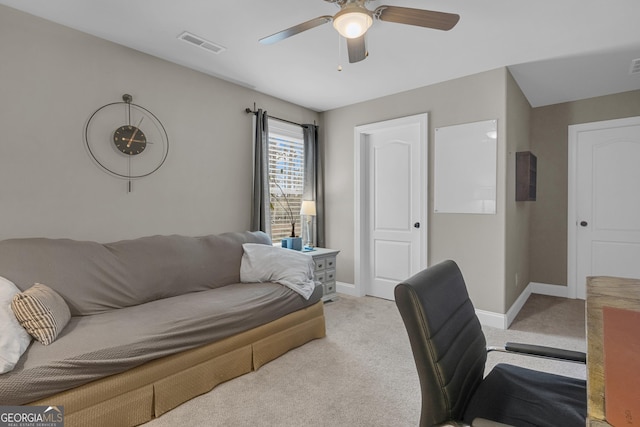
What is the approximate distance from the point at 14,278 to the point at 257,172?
2285 millimetres

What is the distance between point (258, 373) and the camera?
2400mm

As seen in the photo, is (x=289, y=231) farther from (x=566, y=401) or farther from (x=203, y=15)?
(x=566, y=401)

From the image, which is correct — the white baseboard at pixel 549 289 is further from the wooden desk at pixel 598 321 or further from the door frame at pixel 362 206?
the wooden desk at pixel 598 321

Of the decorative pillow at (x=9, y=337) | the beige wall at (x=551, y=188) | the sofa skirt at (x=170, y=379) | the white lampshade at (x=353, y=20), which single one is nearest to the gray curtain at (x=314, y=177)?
the sofa skirt at (x=170, y=379)

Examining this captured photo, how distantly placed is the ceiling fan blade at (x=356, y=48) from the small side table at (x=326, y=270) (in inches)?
90.9

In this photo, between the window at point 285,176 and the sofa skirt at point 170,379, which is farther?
the window at point 285,176

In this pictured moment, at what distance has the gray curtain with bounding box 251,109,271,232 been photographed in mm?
3781

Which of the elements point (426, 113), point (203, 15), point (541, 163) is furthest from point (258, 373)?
point (541, 163)

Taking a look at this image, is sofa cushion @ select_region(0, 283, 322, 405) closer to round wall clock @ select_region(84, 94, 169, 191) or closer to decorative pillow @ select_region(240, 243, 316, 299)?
decorative pillow @ select_region(240, 243, 316, 299)

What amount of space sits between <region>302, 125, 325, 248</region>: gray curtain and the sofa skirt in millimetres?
2088

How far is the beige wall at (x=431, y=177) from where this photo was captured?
10.9ft

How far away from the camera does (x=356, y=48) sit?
87.2 inches

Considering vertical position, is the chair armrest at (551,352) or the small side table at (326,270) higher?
the chair armrest at (551,352)

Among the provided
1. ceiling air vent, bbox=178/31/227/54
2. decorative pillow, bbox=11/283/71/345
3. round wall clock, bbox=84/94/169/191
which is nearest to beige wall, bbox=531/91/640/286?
ceiling air vent, bbox=178/31/227/54
